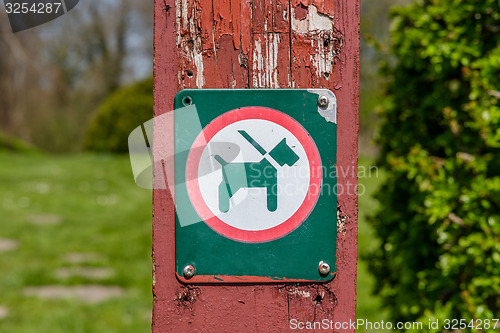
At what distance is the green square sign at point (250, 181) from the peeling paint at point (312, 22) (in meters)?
0.15

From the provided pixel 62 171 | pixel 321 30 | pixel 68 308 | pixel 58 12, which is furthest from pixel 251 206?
pixel 62 171

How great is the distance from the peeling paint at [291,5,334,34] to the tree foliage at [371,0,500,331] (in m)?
0.94

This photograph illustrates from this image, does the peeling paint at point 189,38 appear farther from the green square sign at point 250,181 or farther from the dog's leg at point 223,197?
the dog's leg at point 223,197

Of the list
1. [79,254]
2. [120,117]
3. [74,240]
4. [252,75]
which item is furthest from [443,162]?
[120,117]

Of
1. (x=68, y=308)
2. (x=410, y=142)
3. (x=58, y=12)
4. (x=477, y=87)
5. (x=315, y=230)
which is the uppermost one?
(x=58, y=12)

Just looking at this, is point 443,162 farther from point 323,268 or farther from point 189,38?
point 189,38

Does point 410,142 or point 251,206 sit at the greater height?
point 410,142

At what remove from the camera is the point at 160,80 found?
1.07 m

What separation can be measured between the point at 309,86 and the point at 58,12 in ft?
3.23

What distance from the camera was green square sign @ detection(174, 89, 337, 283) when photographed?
1.05 metres

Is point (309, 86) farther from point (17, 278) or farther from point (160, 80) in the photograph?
point (17, 278)

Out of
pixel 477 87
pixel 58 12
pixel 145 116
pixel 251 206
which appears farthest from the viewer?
pixel 145 116

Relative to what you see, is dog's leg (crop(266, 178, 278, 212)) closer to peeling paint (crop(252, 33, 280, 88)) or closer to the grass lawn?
peeling paint (crop(252, 33, 280, 88))

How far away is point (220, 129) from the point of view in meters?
1.06
